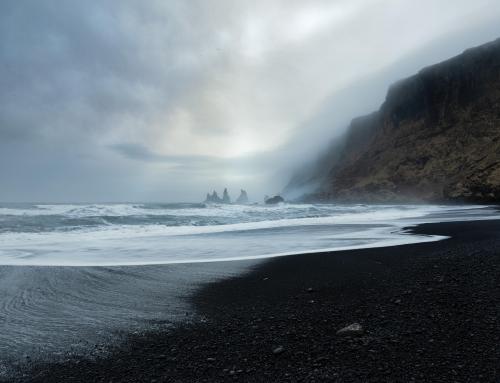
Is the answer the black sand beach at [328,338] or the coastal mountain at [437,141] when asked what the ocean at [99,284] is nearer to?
the black sand beach at [328,338]

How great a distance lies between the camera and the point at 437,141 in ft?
211

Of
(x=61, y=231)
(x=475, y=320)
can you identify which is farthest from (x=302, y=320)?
(x=61, y=231)

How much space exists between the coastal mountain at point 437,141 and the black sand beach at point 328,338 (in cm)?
4396

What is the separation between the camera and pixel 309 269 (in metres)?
6.40

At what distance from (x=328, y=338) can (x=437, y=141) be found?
72.5 metres

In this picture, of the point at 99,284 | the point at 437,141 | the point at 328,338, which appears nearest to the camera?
the point at 328,338

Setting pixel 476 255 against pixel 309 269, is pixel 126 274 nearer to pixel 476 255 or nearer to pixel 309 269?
pixel 309 269

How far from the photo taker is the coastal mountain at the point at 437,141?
4988 cm

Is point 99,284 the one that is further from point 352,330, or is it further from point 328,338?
point 352,330

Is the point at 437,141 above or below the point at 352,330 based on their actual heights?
above

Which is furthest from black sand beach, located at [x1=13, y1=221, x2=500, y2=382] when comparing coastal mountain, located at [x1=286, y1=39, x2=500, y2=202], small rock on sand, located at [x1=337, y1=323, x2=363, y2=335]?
coastal mountain, located at [x1=286, y1=39, x2=500, y2=202]

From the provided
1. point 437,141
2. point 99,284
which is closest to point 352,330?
point 99,284

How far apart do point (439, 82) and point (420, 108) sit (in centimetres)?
641

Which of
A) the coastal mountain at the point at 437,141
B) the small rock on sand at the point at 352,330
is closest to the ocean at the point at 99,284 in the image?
the small rock on sand at the point at 352,330
